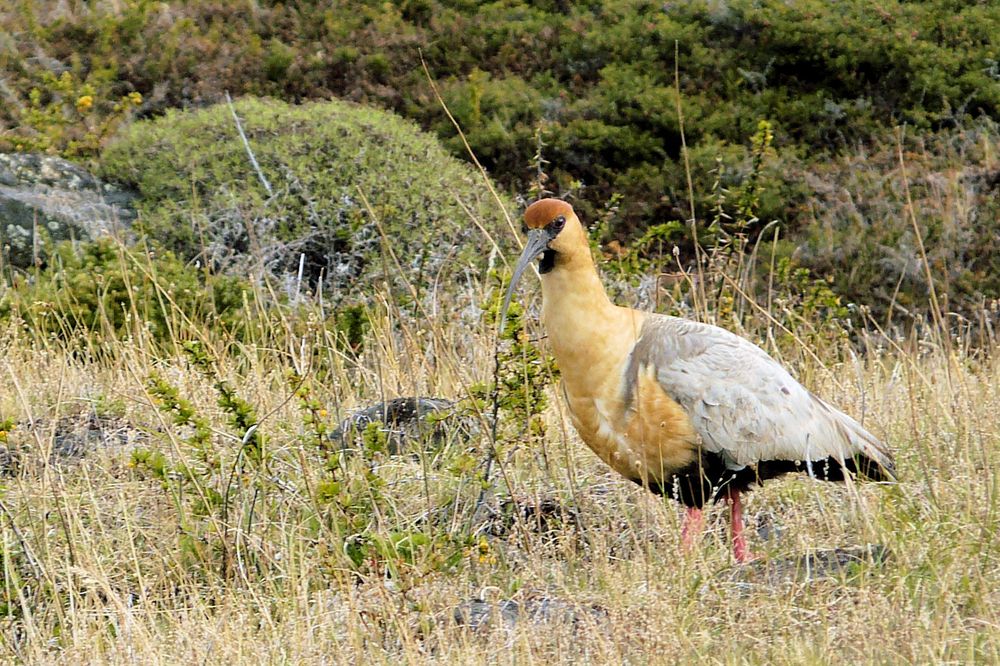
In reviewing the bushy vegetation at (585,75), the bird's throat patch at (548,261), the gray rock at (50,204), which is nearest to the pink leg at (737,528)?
the bird's throat patch at (548,261)

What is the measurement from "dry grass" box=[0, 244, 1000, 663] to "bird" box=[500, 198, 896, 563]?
0.14m

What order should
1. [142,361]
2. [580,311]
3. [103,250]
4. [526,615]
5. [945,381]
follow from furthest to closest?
[103,250] < [142,361] < [945,381] < [580,311] < [526,615]

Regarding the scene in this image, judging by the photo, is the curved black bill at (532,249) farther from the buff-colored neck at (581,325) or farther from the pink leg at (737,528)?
the pink leg at (737,528)

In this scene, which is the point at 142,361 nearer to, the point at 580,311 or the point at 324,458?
the point at 324,458

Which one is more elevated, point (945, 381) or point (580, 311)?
point (580, 311)

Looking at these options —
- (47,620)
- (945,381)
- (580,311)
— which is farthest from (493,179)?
(47,620)

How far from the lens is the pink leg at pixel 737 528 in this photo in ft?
15.0

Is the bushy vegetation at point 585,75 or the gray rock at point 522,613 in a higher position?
the bushy vegetation at point 585,75

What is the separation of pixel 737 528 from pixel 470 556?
925mm

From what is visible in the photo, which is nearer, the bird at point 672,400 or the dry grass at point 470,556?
the dry grass at point 470,556

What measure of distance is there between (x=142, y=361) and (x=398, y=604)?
2.86 meters

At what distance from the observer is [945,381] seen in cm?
568

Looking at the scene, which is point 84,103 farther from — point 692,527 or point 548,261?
point 692,527

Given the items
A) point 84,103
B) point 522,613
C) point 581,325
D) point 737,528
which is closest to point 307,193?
point 84,103
